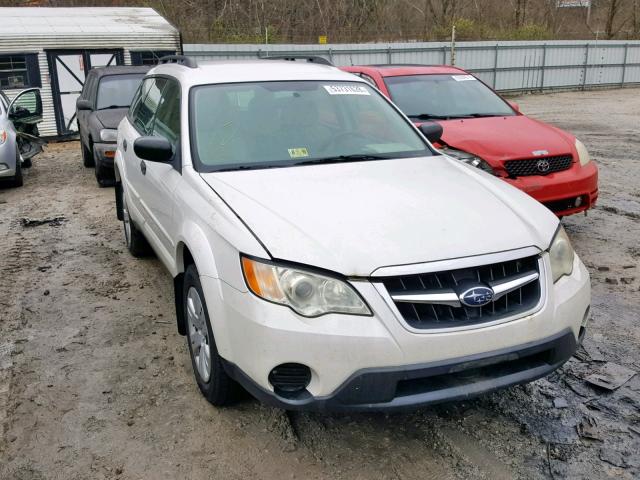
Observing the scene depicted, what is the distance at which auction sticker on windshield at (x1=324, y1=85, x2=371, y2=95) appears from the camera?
4.36 m

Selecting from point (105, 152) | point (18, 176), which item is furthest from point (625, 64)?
point (18, 176)

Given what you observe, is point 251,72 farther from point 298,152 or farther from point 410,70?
point 410,70

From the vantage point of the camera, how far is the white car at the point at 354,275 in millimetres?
2566

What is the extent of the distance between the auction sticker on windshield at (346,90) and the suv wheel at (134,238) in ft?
7.45

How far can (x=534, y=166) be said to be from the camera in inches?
230

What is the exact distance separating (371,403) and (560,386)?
56.1 inches

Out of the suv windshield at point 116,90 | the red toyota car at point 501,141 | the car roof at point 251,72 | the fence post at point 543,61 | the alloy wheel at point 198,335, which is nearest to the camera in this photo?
the alloy wheel at point 198,335

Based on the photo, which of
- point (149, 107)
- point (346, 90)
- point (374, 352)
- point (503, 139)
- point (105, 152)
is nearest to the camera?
point (374, 352)

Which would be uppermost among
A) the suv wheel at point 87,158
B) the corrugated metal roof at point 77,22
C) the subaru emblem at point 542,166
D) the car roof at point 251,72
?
the corrugated metal roof at point 77,22

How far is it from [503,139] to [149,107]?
3288mm

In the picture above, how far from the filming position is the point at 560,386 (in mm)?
3473

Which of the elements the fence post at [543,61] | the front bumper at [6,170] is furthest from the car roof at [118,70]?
the fence post at [543,61]

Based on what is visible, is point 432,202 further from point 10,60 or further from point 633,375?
point 10,60

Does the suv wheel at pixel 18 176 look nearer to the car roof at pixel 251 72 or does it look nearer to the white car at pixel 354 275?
the car roof at pixel 251 72
